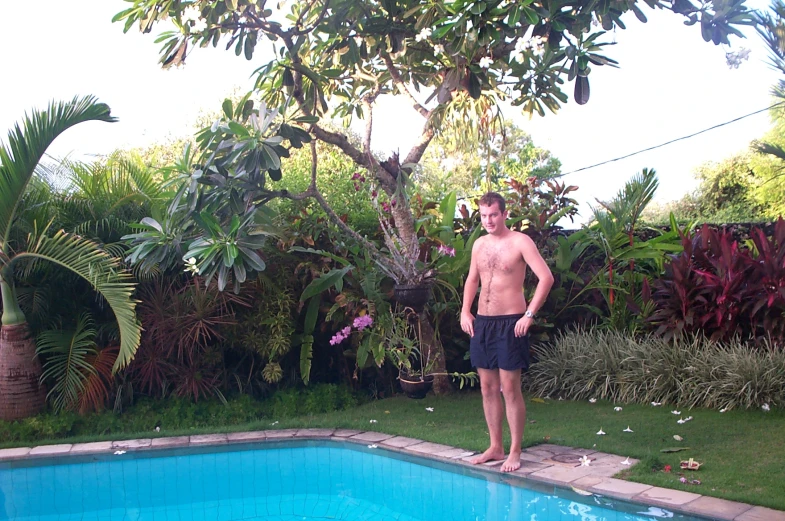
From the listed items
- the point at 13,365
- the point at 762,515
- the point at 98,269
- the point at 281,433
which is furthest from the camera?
the point at 13,365

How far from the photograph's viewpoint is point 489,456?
4551mm

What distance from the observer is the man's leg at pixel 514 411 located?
4.33m

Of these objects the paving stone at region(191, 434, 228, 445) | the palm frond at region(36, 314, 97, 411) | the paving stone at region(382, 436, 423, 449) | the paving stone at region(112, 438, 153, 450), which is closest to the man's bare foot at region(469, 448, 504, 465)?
the paving stone at region(382, 436, 423, 449)

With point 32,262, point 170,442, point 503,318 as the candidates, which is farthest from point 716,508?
point 32,262

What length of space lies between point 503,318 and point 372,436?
1721 mm

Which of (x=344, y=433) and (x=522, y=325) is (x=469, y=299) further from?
(x=344, y=433)

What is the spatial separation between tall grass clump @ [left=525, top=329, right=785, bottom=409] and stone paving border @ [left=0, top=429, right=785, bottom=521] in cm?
148

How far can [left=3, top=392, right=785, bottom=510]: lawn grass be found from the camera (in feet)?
12.9

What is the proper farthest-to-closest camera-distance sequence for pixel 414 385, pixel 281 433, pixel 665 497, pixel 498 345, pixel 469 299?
pixel 414 385
pixel 281 433
pixel 469 299
pixel 498 345
pixel 665 497

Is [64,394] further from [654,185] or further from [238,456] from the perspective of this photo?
[654,185]

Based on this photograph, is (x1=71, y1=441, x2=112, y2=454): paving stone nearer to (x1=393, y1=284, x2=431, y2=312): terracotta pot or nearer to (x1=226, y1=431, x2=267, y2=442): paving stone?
(x1=226, y1=431, x2=267, y2=442): paving stone

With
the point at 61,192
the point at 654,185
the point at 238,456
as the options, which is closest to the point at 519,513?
the point at 238,456

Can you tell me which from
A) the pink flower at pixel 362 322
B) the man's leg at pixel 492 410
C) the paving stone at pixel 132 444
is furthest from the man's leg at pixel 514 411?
the paving stone at pixel 132 444

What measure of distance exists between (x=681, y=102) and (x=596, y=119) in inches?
217
